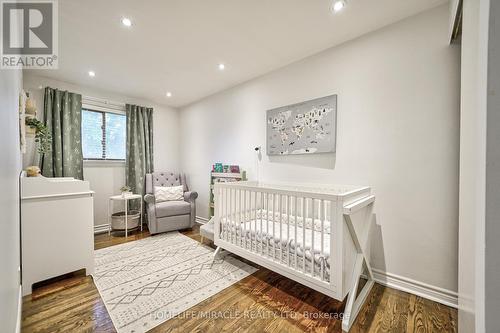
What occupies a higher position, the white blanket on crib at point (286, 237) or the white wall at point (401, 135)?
the white wall at point (401, 135)

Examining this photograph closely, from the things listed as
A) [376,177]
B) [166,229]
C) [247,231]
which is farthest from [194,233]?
[376,177]

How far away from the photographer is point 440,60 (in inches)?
64.7

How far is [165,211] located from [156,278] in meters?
1.39

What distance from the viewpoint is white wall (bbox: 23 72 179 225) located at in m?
2.93

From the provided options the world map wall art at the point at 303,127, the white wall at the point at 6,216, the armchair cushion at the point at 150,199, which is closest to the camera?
the white wall at the point at 6,216

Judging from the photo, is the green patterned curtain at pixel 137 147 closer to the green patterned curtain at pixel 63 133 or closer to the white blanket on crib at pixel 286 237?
the green patterned curtain at pixel 63 133

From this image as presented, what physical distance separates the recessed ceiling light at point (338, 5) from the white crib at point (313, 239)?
5.04 feet

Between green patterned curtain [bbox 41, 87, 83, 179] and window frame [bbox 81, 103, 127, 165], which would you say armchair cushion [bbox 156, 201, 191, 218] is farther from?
green patterned curtain [bbox 41, 87, 83, 179]

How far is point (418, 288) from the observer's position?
5.71 feet

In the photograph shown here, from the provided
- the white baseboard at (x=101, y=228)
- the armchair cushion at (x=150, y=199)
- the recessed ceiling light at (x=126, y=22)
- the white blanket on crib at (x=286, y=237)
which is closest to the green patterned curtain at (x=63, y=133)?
the white baseboard at (x=101, y=228)

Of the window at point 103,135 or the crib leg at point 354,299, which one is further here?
the window at point 103,135

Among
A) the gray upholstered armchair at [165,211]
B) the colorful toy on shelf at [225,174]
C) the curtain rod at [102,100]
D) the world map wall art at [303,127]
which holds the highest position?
the curtain rod at [102,100]

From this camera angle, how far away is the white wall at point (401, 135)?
5.34 ft

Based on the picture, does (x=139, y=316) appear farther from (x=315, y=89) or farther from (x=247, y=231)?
(x=315, y=89)
